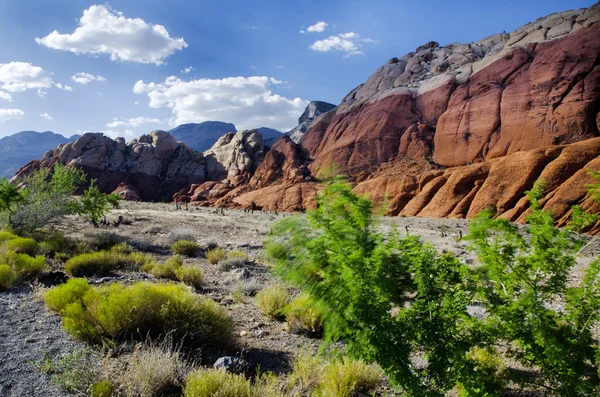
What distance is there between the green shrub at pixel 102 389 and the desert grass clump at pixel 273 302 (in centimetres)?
375

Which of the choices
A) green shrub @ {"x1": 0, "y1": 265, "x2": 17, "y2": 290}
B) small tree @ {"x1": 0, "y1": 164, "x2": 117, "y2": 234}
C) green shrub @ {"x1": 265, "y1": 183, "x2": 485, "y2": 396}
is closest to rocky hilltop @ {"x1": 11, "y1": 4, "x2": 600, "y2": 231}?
→ small tree @ {"x1": 0, "y1": 164, "x2": 117, "y2": 234}

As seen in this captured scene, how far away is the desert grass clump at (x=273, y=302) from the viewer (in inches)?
300

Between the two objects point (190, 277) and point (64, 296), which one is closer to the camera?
point (64, 296)

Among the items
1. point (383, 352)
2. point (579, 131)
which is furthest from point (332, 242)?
point (579, 131)

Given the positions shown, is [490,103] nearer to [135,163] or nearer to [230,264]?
[230,264]

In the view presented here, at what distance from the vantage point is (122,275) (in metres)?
9.80

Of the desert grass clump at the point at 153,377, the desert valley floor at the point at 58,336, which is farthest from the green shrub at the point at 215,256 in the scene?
the desert grass clump at the point at 153,377

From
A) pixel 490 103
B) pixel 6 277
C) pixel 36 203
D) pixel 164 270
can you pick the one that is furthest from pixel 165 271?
pixel 490 103

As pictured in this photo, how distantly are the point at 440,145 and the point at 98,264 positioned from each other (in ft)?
158

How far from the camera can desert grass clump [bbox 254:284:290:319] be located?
25.0 feet

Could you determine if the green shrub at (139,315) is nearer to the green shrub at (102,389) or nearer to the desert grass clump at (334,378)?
the green shrub at (102,389)

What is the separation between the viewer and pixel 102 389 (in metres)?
3.93

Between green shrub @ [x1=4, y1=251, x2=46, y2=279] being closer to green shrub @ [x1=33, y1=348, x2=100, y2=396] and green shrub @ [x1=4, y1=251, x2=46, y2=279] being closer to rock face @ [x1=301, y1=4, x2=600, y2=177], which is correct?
green shrub @ [x1=33, y1=348, x2=100, y2=396]

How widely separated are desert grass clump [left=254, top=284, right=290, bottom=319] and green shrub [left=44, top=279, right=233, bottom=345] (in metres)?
1.45
